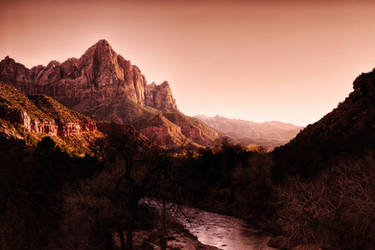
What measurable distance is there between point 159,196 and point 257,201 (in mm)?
28751

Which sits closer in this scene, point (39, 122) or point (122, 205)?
point (122, 205)

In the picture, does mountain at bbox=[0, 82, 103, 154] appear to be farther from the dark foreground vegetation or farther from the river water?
the dark foreground vegetation

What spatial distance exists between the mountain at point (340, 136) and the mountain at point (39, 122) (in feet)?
162

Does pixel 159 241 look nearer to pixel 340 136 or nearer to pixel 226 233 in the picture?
pixel 226 233

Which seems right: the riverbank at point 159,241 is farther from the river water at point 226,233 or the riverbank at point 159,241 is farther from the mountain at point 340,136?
the mountain at point 340,136

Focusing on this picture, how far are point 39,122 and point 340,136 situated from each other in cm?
8758

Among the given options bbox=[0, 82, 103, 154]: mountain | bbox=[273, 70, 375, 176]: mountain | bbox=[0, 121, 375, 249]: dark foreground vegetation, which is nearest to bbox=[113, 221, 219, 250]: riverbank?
bbox=[0, 121, 375, 249]: dark foreground vegetation

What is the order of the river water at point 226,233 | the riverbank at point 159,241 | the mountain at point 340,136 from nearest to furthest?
the riverbank at point 159,241
the river water at point 226,233
the mountain at point 340,136

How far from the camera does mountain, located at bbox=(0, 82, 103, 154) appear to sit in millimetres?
60144

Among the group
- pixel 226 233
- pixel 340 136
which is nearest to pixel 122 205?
pixel 226 233

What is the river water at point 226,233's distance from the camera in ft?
80.0

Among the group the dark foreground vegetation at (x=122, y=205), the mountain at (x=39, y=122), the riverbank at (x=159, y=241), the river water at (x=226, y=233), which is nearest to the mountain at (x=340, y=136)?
the dark foreground vegetation at (x=122, y=205)

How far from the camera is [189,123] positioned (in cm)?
17800

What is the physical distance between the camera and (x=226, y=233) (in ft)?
95.9
